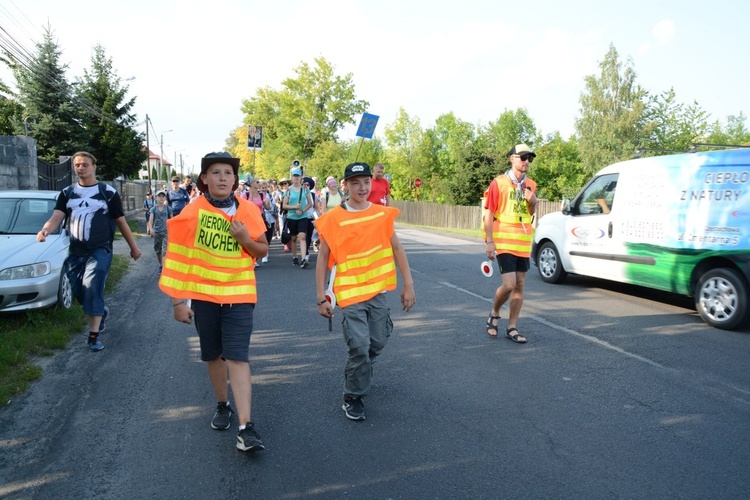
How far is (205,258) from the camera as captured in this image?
3.80m

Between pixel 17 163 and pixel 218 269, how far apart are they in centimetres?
1350

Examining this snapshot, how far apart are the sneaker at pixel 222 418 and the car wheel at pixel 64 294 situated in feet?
13.3

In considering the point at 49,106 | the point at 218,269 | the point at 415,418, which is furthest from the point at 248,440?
the point at 49,106

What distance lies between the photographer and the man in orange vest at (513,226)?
245 inches

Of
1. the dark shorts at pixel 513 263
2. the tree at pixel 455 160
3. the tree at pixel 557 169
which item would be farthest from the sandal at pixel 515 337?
the tree at pixel 557 169

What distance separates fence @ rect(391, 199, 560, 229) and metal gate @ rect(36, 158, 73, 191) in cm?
2291

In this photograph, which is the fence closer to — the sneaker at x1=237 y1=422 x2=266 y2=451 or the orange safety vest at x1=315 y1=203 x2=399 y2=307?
the orange safety vest at x1=315 y1=203 x2=399 y2=307

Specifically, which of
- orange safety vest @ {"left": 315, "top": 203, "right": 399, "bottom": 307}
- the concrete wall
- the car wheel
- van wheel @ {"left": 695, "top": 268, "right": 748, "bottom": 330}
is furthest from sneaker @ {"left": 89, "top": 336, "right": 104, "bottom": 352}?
the concrete wall

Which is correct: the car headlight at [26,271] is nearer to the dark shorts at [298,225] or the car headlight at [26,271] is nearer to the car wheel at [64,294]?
the car wheel at [64,294]

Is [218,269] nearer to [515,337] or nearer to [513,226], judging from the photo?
[513,226]

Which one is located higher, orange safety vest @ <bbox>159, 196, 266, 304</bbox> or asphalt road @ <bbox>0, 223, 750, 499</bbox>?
→ orange safety vest @ <bbox>159, 196, 266, 304</bbox>

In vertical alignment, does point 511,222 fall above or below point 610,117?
below

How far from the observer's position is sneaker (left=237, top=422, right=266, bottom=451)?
3.61 metres

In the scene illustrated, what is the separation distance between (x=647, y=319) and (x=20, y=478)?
6837mm
